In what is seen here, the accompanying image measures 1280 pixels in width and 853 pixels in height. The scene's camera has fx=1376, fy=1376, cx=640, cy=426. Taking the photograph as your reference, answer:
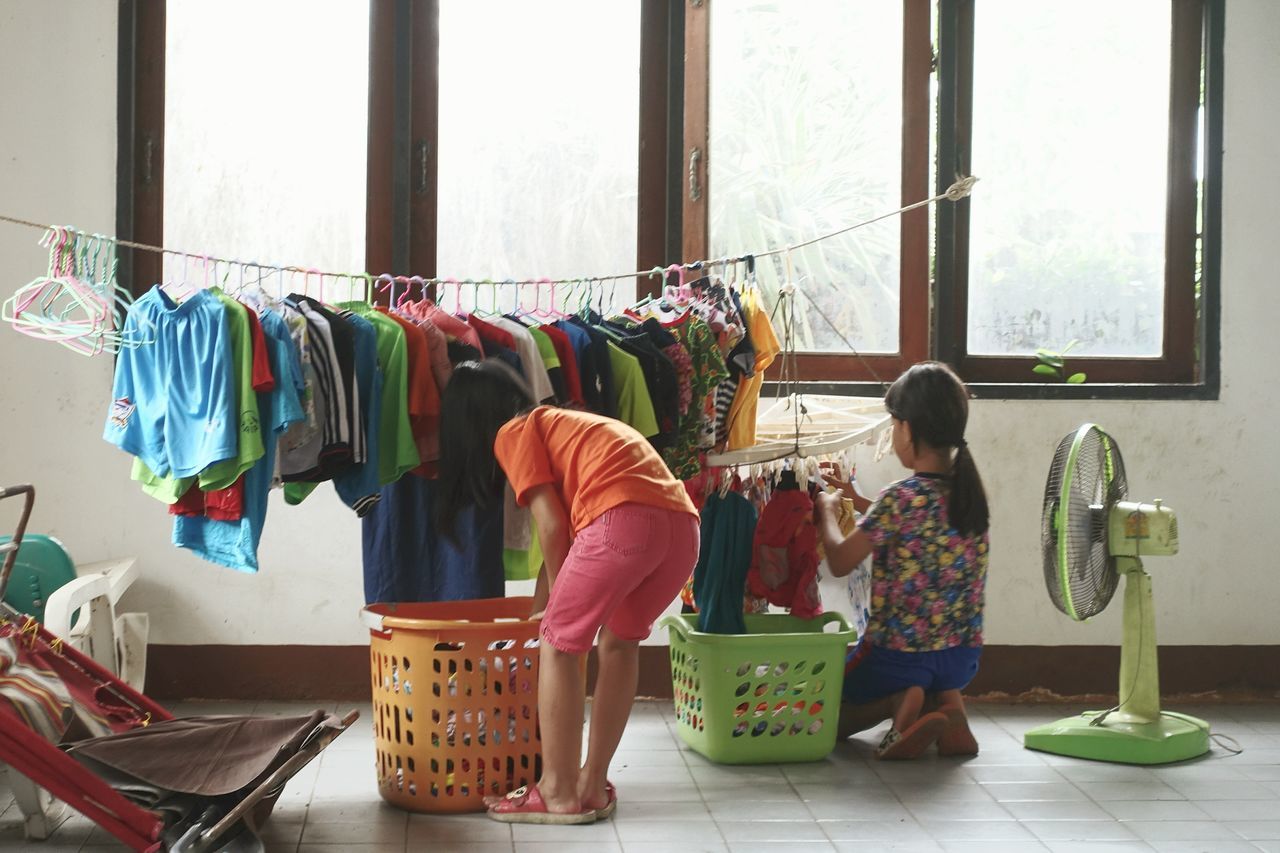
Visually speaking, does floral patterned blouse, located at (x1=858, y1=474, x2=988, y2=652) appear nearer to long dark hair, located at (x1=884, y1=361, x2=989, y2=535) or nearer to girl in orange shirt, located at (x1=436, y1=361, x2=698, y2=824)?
long dark hair, located at (x1=884, y1=361, x2=989, y2=535)

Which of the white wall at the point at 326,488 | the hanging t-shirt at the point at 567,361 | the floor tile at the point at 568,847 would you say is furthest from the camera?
the white wall at the point at 326,488

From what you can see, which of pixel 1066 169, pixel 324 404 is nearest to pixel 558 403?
pixel 324 404

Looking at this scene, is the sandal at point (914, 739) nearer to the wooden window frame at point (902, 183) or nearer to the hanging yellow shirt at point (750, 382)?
the hanging yellow shirt at point (750, 382)

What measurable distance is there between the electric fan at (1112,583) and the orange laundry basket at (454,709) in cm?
145

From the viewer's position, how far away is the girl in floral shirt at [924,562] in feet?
12.2

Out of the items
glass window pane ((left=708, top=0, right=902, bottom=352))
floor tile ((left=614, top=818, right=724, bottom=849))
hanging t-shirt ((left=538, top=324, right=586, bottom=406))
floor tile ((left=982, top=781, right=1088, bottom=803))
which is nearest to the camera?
floor tile ((left=614, top=818, right=724, bottom=849))

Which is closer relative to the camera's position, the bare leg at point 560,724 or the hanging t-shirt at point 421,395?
the bare leg at point 560,724

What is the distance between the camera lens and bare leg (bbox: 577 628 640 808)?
123 inches

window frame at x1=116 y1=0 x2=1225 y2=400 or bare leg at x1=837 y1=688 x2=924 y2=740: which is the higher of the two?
window frame at x1=116 y1=0 x2=1225 y2=400

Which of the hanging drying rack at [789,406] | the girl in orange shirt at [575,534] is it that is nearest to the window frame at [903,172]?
the hanging drying rack at [789,406]

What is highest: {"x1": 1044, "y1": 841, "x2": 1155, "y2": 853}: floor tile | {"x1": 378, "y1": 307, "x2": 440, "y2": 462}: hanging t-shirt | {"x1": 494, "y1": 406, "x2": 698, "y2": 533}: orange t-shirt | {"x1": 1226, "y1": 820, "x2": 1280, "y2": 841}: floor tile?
{"x1": 378, "y1": 307, "x2": 440, "y2": 462}: hanging t-shirt

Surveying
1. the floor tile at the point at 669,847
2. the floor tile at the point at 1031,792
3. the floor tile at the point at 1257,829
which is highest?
the floor tile at the point at 669,847

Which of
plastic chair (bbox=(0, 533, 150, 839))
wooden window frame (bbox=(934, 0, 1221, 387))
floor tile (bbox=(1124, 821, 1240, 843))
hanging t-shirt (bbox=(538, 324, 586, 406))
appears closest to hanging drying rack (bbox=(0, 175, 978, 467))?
hanging t-shirt (bbox=(538, 324, 586, 406))

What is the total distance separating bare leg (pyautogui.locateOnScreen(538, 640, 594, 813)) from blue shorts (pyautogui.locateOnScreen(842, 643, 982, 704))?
3.48 ft
